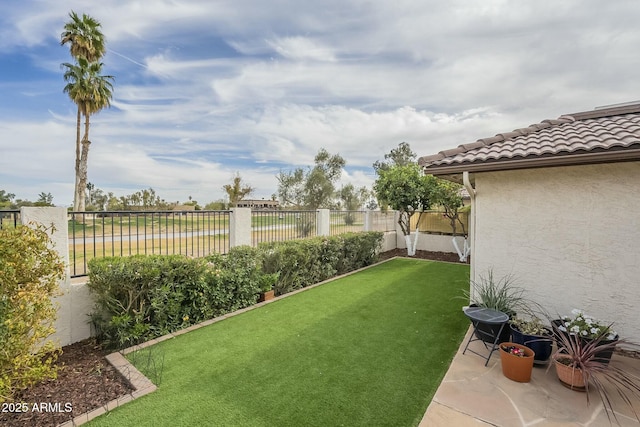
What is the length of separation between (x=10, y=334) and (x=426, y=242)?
46.5 feet

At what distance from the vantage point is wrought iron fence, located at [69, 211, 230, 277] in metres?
5.28

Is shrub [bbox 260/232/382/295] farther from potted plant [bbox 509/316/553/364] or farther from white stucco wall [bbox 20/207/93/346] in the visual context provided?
potted plant [bbox 509/316/553/364]

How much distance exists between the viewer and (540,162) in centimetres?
414

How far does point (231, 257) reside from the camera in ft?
20.9

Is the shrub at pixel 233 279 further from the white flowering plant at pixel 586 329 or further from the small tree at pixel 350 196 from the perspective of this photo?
the small tree at pixel 350 196

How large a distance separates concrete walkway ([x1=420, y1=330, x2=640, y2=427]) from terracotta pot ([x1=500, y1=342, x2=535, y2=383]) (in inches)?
2.5

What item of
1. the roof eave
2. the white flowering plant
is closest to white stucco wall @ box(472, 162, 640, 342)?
the roof eave

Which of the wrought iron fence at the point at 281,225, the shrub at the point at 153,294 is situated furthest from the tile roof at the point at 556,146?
the wrought iron fence at the point at 281,225

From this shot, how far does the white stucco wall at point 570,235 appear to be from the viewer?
408cm

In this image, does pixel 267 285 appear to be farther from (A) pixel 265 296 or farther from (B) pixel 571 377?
(B) pixel 571 377

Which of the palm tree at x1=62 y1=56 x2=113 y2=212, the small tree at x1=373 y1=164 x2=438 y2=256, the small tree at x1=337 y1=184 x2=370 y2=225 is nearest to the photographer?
the small tree at x1=373 y1=164 x2=438 y2=256

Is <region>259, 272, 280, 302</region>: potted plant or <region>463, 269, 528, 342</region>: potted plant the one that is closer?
<region>463, 269, 528, 342</region>: potted plant

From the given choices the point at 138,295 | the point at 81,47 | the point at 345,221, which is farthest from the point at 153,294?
the point at 81,47

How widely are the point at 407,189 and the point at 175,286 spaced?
32.4 ft
